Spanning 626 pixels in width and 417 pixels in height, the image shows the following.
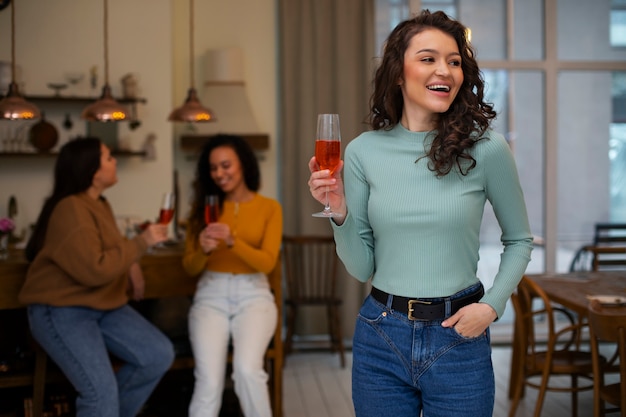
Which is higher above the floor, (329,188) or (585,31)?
(585,31)

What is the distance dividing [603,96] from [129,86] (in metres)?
3.70

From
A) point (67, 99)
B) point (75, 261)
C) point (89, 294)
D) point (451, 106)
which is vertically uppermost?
point (67, 99)

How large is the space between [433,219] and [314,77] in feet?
14.1

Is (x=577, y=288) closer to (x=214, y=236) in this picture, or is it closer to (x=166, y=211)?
(x=214, y=236)

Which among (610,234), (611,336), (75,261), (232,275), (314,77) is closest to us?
(611,336)

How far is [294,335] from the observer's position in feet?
19.7

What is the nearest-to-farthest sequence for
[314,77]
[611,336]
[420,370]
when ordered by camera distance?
[420,370] < [611,336] < [314,77]

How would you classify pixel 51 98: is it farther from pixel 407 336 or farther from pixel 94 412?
pixel 407 336

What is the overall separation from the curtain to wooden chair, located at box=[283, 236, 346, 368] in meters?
0.15

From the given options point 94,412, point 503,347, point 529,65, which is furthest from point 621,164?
point 94,412

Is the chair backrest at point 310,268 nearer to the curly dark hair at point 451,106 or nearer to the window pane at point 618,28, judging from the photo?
the window pane at point 618,28

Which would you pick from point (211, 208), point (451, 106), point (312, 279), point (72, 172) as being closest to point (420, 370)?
point (451, 106)

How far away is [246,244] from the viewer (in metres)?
3.54

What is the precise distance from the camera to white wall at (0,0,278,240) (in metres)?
5.27
